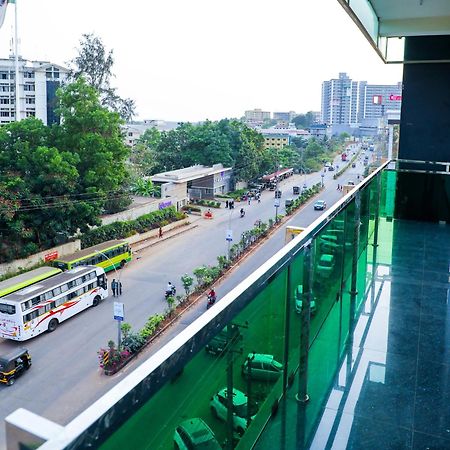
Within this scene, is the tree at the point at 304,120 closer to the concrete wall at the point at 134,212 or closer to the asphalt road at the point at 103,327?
the asphalt road at the point at 103,327

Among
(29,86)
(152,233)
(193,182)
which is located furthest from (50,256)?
(29,86)

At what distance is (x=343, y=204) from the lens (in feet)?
5.41

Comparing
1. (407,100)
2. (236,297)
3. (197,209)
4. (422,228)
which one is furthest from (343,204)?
(197,209)

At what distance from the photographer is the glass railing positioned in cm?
51

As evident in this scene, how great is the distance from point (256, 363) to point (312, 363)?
428 mm

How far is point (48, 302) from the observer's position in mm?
10852

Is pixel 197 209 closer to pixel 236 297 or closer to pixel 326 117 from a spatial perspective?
pixel 236 297

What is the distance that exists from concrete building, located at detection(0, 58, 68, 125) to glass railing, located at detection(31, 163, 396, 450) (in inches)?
1282

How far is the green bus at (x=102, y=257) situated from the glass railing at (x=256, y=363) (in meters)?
11.7

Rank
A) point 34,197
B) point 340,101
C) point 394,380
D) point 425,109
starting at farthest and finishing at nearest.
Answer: point 340,101
point 34,197
point 425,109
point 394,380

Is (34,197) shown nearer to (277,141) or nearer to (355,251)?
(355,251)

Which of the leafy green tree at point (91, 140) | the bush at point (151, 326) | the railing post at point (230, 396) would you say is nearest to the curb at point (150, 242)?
the leafy green tree at point (91, 140)

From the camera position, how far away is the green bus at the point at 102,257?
1291 cm

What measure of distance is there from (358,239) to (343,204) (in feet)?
1.63
